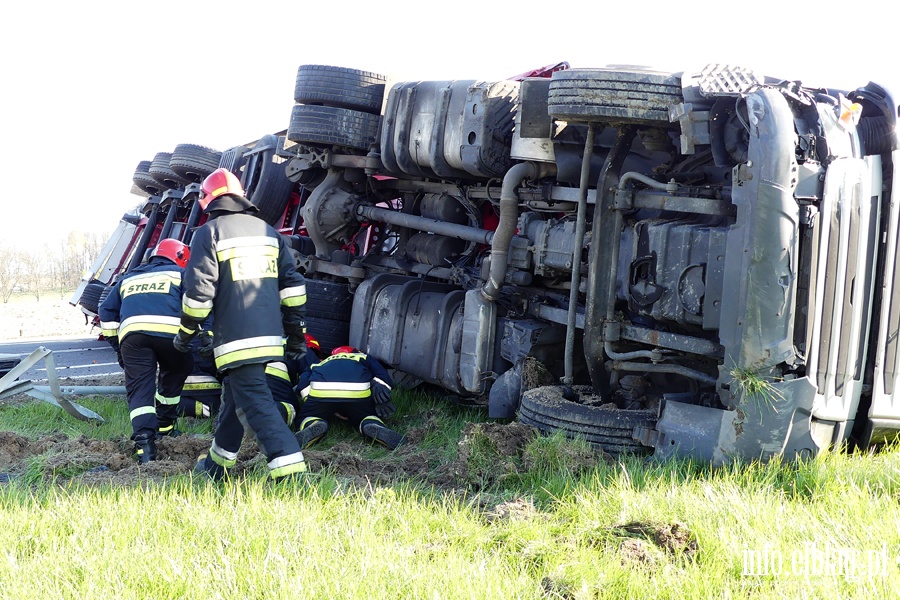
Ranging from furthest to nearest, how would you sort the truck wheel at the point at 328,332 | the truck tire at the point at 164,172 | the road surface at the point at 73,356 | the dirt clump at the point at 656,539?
1. the truck tire at the point at 164,172
2. the road surface at the point at 73,356
3. the truck wheel at the point at 328,332
4. the dirt clump at the point at 656,539

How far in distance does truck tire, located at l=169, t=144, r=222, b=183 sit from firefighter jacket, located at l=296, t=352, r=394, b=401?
4.89m

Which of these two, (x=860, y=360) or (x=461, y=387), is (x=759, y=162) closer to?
(x=860, y=360)

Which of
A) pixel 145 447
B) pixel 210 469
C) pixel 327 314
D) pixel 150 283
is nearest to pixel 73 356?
pixel 327 314

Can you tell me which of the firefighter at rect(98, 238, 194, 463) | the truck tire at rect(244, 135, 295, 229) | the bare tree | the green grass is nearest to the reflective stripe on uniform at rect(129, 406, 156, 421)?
the firefighter at rect(98, 238, 194, 463)

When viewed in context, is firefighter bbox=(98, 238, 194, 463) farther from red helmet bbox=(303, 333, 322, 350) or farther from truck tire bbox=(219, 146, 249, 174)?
truck tire bbox=(219, 146, 249, 174)

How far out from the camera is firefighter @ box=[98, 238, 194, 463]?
212 inches

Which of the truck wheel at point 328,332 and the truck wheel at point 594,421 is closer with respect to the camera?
the truck wheel at point 594,421

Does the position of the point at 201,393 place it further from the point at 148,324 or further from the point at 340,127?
the point at 340,127

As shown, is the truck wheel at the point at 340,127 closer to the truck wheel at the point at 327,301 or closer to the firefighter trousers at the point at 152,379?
the truck wheel at the point at 327,301

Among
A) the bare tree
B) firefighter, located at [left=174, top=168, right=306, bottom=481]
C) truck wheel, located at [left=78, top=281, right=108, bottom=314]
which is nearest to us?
firefighter, located at [left=174, top=168, right=306, bottom=481]

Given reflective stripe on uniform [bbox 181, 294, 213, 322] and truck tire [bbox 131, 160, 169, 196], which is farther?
truck tire [bbox 131, 160, 169, 196]

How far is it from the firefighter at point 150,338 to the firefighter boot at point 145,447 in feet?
0.06

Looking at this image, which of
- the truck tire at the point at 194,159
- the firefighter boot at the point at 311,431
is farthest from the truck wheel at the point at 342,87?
the truck tire at the point at 194,159

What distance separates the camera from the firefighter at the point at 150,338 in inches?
212
